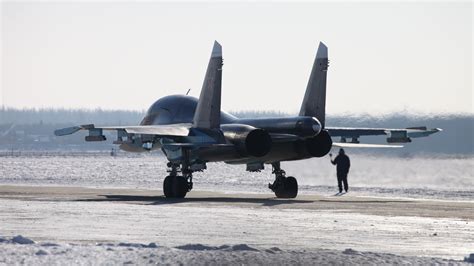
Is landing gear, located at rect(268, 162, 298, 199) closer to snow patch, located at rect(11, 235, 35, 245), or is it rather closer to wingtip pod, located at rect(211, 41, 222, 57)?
wingtip pod, located at rect(211, 41, 222, 57)

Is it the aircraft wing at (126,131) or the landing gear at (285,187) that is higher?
the aircraft wing at (126,131)

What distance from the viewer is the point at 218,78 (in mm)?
36156

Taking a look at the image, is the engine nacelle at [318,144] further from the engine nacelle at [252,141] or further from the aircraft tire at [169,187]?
the aircraft tire at [169,187]

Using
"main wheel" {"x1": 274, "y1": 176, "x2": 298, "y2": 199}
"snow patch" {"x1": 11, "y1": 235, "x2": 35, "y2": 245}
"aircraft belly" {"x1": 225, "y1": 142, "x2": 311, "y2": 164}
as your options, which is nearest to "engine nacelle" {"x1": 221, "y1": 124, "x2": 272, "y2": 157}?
"aircraft belly" {"x1": 225, "y1": 142, "x2": 311, "y2": 164}

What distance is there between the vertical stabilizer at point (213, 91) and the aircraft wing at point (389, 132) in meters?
5.61

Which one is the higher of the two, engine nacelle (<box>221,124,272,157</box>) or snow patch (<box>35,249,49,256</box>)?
engine nacelle (<box>221,124,272,157</box>)

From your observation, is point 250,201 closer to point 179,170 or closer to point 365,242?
point 179,170

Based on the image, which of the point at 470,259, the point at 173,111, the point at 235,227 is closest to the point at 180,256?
the point at 470,259

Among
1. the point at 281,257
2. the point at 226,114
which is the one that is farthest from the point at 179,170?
the point at 281,257

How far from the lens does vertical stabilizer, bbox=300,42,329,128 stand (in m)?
36.2

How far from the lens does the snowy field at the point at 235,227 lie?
17.1m

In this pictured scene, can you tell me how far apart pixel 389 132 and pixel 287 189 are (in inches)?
213

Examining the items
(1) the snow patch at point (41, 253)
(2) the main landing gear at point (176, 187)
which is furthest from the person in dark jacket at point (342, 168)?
(1) the snow patch at point (41, 253)

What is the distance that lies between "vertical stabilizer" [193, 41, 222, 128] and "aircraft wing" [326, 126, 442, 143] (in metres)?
5.61
